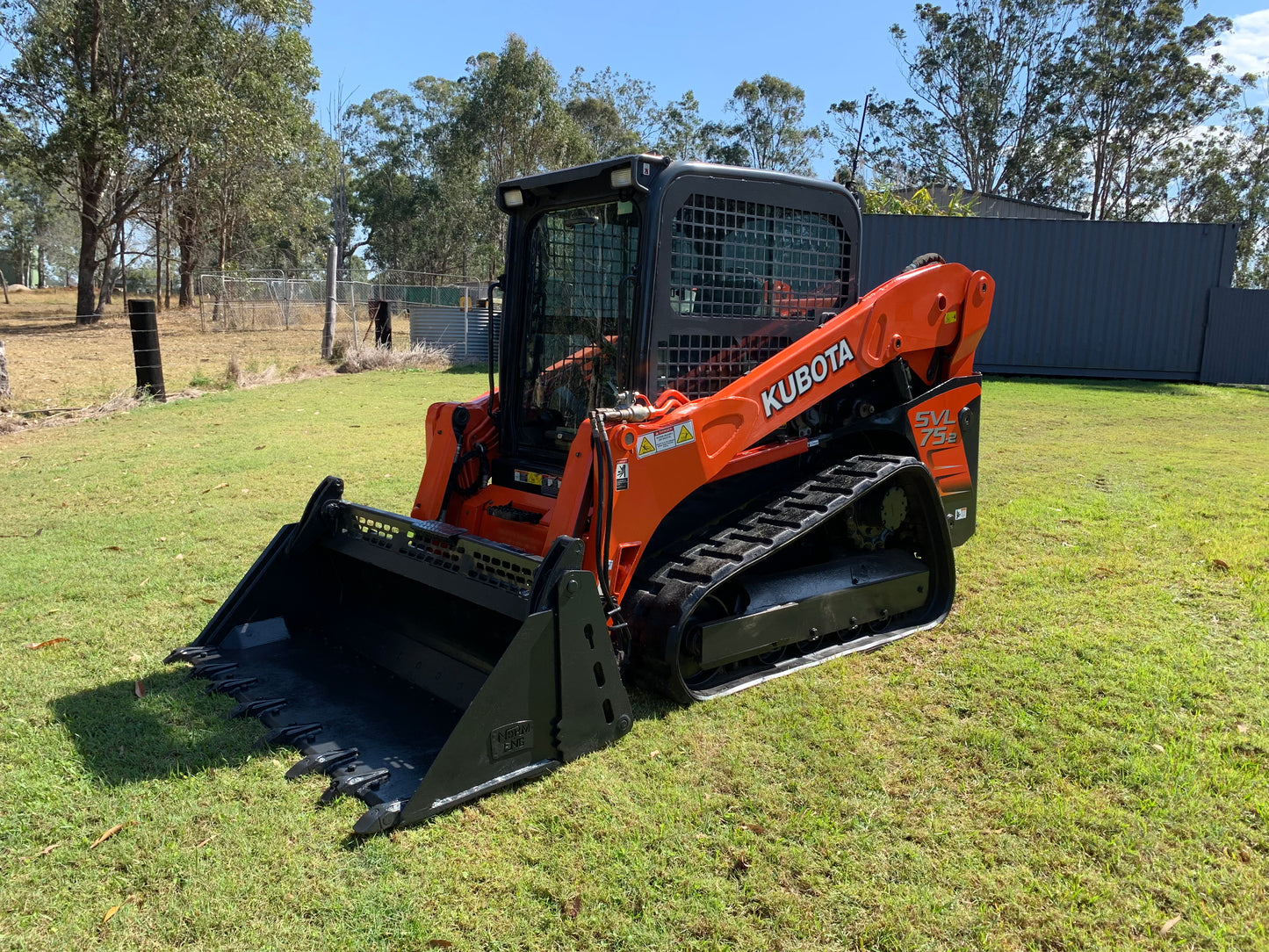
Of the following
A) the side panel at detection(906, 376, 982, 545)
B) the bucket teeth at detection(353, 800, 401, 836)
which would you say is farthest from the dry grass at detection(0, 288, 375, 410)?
the side panel at detection(906, 376, 982, 545)

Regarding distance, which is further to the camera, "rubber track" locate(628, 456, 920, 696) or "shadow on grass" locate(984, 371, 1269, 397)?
"shadow on grass" locate(984, 371, 1269, 397)

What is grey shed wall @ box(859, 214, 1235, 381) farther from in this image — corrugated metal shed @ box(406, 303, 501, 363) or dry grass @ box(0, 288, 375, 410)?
dry grass @ box(0, 288, 375, 410)

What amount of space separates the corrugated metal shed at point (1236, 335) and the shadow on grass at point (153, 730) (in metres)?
20.4

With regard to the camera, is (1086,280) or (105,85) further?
(105,85)

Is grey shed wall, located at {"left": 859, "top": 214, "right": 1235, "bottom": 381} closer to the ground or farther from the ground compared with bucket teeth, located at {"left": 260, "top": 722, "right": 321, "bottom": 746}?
farther from the ground

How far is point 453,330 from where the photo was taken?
72.0 ft

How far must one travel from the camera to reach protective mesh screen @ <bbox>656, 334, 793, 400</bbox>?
4.18m

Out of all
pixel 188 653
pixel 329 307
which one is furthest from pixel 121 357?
pixel 188 653

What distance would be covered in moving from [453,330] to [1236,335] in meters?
16.7

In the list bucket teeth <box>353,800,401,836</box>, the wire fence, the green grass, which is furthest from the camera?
the wire fence

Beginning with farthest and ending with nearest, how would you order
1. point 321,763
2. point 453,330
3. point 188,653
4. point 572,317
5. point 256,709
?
point 453,330 → point 572,317 → point 188,653 → point 256,709 → point 321,763

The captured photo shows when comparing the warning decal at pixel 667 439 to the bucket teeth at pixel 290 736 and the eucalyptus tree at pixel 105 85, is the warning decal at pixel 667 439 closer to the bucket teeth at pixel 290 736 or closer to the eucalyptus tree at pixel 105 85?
the bucket teeth at pixel 290 736

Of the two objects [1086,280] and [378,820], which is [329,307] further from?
[378,820]

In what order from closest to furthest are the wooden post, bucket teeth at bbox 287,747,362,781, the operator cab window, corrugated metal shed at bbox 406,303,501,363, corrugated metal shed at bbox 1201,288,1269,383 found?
1. bucket teeth at bbox 287,747,362,781
2. the operator cab window
3. the wooden post
4. corrugated metal shed at bbox 1201,288,1269,383
5. corrugated metal shed at bbox 406,303,501,363
